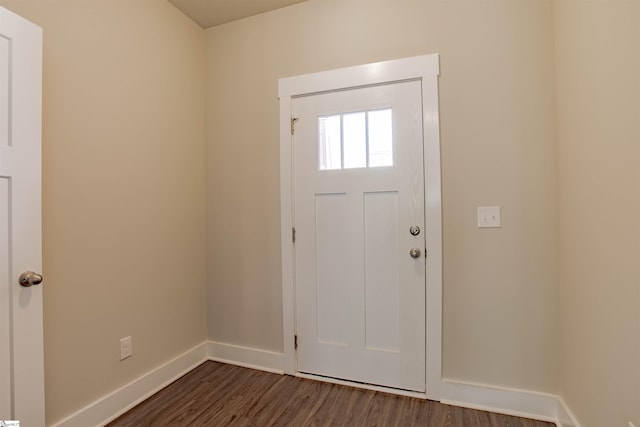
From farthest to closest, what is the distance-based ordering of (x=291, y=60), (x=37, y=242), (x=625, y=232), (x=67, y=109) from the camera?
(x=291, y=60), (x=67, y=109), (x=37, y=242), (x=625, y=232)

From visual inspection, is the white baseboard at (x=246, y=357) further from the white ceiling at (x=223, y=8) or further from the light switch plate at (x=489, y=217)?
the white ceiling at (x=223, y=8)

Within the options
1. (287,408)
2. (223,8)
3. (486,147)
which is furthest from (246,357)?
(223,8)

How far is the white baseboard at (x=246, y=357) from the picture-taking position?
234 cm

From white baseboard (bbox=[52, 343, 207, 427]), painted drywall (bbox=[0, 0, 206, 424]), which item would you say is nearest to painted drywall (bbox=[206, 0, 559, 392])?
painted drywall (bbox=[0, 0, 206, 424])

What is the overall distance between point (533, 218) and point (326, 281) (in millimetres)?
1326

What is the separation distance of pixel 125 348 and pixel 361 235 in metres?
1.62

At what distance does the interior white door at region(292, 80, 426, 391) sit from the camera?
1999 millimetres

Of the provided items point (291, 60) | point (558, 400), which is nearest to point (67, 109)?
point (291, 60)

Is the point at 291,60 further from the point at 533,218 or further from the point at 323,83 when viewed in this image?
the point at 533,218

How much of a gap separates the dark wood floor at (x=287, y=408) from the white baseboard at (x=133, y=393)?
5 centimetres

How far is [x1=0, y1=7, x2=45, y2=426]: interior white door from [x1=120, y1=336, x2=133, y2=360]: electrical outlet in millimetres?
482

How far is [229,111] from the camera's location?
2498 millimetres

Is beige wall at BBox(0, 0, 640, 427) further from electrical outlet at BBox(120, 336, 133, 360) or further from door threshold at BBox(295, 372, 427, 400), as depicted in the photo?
door threshold at BBox(295, 372, 427, 400)

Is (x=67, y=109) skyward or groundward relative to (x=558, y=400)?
skyward
